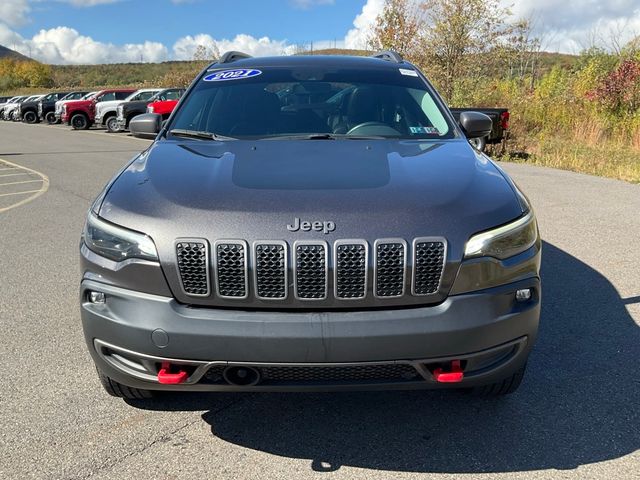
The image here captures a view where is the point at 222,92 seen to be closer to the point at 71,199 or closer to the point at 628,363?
the point at 628,363

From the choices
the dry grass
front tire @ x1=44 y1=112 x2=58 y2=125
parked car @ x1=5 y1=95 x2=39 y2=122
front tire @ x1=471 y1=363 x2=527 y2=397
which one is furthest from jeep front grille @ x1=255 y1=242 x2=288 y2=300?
parked car @ x1=5 y1=95 x2=39 y2=122

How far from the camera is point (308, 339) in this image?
7.34ft

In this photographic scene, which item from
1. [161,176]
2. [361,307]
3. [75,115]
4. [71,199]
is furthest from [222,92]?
[75,115]

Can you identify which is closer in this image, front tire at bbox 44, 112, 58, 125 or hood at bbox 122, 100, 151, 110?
hood at bbox 122, 100, 151, 110

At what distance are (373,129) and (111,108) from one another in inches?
989

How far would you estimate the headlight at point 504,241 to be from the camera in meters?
2.37

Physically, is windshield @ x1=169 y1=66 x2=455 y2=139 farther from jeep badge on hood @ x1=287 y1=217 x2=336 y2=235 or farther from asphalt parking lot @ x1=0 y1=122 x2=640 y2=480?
asphalt parking lot @ x1=0 y1=122 x2=640 y2=480

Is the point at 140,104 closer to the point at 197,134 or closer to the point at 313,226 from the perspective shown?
the point at 197,134

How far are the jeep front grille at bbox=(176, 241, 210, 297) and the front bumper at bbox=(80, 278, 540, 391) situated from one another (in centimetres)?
8

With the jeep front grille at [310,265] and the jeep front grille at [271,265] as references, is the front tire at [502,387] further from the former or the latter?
the jeep front grille at [271,265]

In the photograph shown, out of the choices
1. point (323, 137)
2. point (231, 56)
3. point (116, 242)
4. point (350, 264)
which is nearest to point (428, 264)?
point (350, 264)

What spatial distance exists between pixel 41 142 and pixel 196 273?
69.3 ft

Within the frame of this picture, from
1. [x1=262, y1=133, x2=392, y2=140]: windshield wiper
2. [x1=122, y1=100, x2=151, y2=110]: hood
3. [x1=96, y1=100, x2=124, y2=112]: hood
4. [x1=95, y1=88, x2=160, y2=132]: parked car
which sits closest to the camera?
[x1=262, y1=133, x2=392, y2=140]: windshield wiper

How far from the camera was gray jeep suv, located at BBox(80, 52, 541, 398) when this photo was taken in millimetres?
2266
